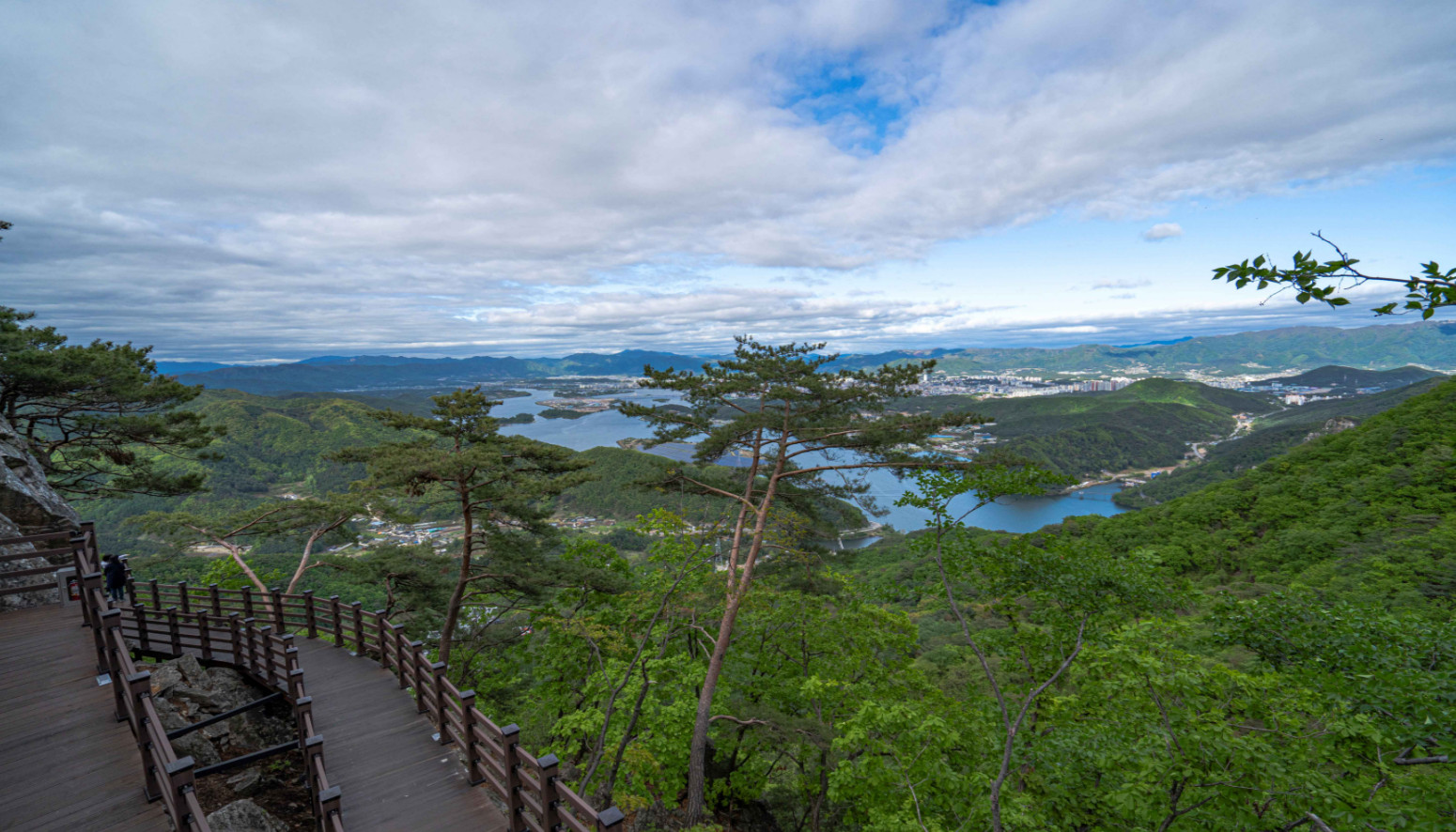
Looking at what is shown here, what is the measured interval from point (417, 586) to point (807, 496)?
1043 centimetres

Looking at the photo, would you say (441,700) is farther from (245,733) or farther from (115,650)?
(245,733)

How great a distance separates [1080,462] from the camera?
98.8 m

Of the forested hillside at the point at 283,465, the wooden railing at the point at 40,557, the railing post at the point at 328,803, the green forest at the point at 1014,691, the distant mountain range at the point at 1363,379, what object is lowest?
the distant mountain range at the point at 1363,379

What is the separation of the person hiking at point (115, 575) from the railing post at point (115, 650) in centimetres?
547

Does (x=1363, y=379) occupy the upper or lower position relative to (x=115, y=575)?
lower

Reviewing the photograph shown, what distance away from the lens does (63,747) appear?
5.05m

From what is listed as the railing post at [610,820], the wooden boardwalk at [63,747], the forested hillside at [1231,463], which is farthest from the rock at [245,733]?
the forested hillside at [1231,463]

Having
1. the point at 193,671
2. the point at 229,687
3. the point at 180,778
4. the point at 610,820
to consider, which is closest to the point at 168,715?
the point at 229,687

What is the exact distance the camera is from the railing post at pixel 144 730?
443 centimetres

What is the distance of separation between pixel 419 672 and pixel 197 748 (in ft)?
10.3

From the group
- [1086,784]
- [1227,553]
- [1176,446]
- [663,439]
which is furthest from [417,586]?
[1176,446]

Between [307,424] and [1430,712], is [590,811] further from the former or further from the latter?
[307,424]

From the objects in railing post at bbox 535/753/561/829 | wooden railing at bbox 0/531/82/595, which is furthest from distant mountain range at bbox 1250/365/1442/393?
wooden railing at bbox 0/531/82/595

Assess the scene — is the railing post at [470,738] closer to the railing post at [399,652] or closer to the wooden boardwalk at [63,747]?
the railing post at [399,652]
